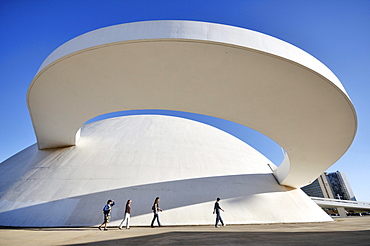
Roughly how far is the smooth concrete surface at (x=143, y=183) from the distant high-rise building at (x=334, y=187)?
348 feet

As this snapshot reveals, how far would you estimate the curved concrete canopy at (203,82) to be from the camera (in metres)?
6.32

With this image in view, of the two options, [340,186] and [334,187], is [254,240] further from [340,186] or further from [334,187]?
[340,186]

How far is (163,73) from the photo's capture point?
24.0 ft

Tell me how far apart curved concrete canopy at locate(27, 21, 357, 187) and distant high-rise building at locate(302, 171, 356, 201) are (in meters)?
109

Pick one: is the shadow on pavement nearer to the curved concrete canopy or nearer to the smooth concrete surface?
the curved concrete canopy

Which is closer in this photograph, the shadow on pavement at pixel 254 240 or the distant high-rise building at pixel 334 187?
the shadow on pavement at pixel 254 240

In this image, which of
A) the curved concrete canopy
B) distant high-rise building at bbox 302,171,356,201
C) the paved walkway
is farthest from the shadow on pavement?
distant high-rise building at bbox 302,171,356,201

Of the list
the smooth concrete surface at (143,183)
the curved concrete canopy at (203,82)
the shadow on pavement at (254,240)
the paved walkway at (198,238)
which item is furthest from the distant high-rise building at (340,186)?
the shadow on pavement at (254,240)

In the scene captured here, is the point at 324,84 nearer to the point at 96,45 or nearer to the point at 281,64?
the point at 281,64

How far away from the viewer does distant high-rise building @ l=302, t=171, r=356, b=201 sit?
9469 centimetres

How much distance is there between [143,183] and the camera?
10.8m

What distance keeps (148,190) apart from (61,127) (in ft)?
21.3

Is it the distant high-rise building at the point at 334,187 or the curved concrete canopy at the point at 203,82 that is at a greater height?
the distant high-rise building at the point at 334,187

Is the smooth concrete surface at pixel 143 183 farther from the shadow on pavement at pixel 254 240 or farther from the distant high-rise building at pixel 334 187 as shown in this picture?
the distant high-rise building at pixel 334 187
